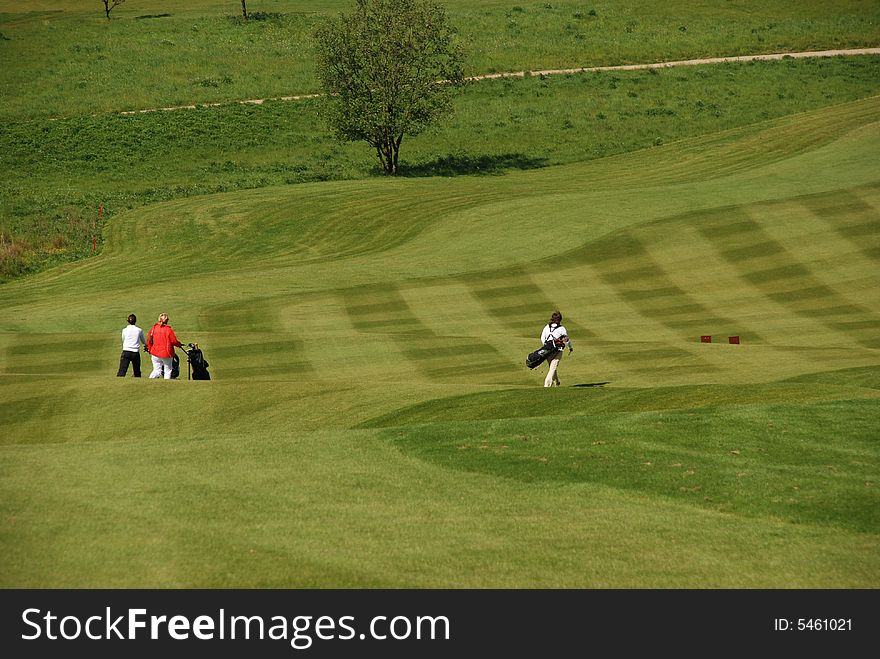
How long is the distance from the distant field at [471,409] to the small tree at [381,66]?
15117 millimetres

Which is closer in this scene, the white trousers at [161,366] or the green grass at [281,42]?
the white trousers at [161,366]

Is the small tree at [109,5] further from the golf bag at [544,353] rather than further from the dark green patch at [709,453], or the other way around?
the dark green patch at [709,453]

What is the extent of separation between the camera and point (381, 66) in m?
69.5

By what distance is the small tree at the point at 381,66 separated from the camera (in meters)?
69.7

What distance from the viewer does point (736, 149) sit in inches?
2741

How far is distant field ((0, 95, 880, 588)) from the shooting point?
571 inches

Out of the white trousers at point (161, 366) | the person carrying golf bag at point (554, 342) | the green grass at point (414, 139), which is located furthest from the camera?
the green grass at point (414, 139)

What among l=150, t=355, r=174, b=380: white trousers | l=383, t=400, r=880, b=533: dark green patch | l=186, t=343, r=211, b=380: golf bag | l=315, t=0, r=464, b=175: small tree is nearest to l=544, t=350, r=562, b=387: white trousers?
l=383, t=400, r=880, b=533: dark green patch

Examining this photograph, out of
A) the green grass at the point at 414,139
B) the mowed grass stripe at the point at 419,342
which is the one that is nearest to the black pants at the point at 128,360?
the mowed grass stripe at the point at 419,342

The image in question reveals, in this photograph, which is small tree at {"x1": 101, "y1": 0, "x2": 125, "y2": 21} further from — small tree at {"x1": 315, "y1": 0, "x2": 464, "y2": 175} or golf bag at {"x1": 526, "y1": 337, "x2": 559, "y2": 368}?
golf bag at {"x1": 526, "y1": 337, "x2": 559, "y2": 368}

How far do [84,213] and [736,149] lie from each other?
3890cm

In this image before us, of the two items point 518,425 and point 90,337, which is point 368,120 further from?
point 518,425

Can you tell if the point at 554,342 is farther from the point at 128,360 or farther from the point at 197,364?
the point at 128,360

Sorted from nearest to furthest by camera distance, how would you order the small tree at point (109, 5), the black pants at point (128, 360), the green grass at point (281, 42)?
the black pants at point (128, 360), the green grass at point (281, 42), the small tree at point (109, 5)
